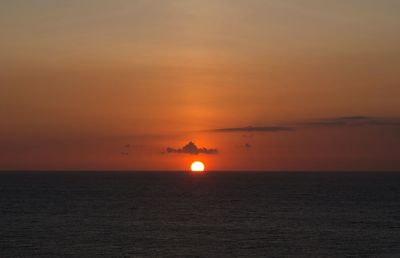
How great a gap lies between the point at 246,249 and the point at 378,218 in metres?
49.0

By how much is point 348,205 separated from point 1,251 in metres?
97.3

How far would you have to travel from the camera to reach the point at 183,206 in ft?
465

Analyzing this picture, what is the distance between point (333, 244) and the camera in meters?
81.5

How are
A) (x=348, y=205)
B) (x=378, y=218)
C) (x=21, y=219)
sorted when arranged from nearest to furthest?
1. (x=21, y=219)
2. (x=378, y=218)
3. (x=348, y=205)

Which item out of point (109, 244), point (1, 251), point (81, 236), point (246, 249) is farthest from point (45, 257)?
point (246, 249)

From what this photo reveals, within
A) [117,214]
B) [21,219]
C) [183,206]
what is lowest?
[21,219]

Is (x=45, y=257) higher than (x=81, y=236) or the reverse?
the reverse

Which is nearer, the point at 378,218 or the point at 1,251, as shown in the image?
the point at 1,251

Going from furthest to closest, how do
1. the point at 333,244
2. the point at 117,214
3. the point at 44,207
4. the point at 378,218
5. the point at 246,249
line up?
1. the point at 44,207
2. the point at 117,214
3. the point at 378,218
4. the point at 333,244
5. the point at 246,249

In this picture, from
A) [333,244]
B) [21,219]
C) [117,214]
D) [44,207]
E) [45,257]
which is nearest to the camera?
[45,257]

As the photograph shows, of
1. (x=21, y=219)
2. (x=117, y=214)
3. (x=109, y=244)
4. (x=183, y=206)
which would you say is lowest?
(x=109, y=244)

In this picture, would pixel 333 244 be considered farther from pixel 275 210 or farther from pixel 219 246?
pixel 275 210

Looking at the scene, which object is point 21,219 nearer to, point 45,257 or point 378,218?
point 45,257

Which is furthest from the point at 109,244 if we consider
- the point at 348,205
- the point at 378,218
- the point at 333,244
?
the point at 348,205
